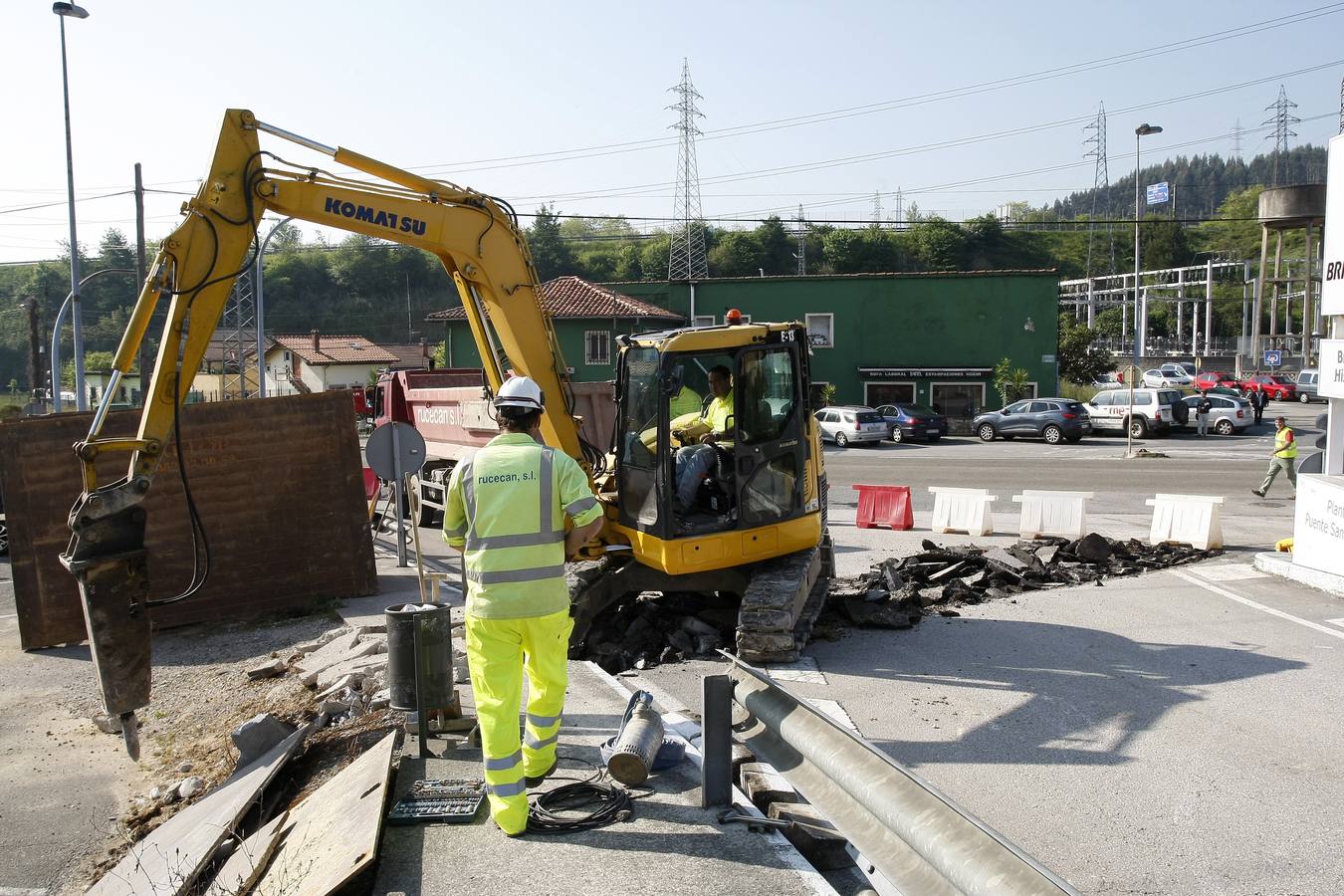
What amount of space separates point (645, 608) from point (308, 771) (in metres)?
4.14

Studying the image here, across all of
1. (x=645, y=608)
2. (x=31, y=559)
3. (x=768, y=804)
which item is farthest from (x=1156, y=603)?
(x=31, y=559)

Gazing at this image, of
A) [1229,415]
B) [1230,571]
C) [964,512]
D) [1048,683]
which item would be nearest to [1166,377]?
[1229,415]

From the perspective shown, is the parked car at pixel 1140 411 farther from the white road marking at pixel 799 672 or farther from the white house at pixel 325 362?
the white house at pixel 325 362

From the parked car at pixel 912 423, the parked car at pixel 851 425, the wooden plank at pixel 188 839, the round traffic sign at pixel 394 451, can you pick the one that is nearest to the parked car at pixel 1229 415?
the parked car at pixel 912 423

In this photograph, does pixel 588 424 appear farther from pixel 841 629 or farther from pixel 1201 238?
pixel 1201 238

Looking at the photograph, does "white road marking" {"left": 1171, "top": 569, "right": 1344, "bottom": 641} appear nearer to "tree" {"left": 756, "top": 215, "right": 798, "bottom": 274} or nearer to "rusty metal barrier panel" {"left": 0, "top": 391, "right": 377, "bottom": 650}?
"rusty metal barrier panel" {"left": 0, "top": 391, "right": 377, "bottom": 650}

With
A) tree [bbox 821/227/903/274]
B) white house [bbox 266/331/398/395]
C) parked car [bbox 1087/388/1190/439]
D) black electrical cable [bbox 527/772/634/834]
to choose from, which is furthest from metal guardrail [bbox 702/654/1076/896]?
tree [bbox 821/227/903/274]

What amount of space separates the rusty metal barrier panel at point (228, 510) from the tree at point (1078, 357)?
4203cm

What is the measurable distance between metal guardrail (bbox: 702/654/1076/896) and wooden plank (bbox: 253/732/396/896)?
5.07 ft

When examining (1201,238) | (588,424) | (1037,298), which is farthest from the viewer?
(1201,238)

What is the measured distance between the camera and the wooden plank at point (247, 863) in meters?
4.66

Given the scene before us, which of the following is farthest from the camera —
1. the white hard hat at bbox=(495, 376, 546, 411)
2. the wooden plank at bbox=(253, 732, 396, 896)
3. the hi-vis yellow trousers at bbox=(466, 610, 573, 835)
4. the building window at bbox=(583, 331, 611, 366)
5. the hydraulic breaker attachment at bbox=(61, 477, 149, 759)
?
the building window at bbox=(583, 331, 611, 366)

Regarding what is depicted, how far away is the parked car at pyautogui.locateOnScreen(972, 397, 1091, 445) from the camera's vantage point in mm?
35031

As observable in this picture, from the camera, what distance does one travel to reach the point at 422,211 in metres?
8.90
